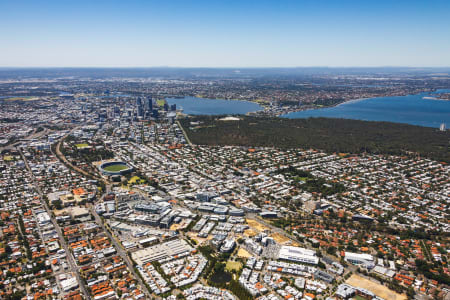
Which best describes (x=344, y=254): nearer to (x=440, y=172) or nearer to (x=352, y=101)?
(x=440, y=172)

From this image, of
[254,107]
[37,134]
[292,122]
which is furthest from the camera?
[254,107]

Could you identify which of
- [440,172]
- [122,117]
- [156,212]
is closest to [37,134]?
[122,117]

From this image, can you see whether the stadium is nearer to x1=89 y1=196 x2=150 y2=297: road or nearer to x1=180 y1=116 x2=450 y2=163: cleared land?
x1=89 y1=196 x2=150 y2=297: road

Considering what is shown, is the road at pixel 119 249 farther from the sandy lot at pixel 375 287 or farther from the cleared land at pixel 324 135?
the cleared land at pixel 324 135

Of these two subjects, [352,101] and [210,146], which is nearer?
[210,146]

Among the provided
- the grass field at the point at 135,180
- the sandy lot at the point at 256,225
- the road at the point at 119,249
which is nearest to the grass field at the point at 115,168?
the grass field at the point at 135,180

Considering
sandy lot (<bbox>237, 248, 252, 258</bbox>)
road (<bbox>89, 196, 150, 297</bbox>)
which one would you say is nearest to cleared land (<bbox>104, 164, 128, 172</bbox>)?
road (<bbox>89, 196, 150, 297</bbox>)

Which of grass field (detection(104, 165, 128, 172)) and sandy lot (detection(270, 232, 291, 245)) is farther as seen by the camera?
grass field (detection(104, 165, 128, 172))
